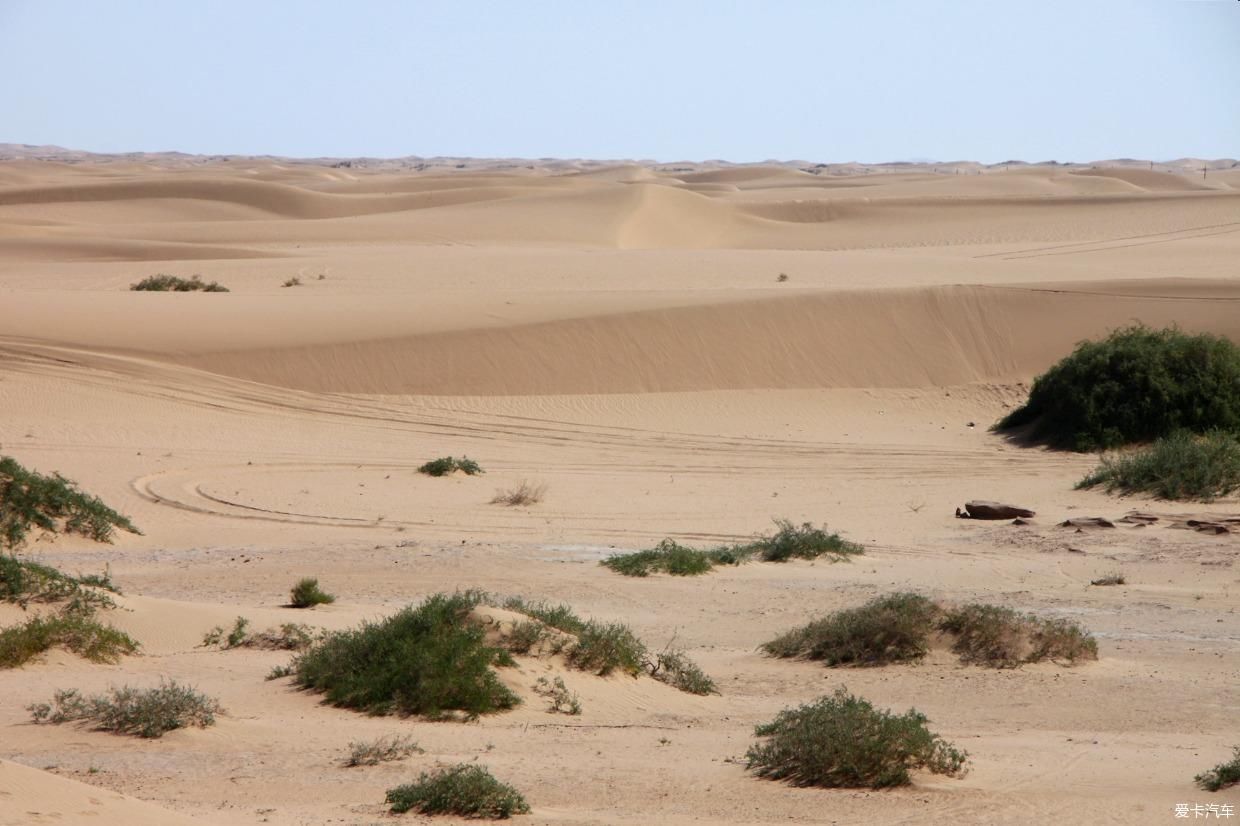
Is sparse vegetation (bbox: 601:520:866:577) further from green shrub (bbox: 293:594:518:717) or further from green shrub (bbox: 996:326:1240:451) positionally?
green shrub (bbox: 996:326:1240:451)

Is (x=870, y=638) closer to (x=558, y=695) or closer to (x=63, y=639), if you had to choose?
(x=558, y=695)

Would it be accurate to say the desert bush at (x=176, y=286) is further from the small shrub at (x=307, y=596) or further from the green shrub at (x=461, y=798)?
the green shrub at (x=461, y=798)

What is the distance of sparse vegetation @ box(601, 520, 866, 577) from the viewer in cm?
1216

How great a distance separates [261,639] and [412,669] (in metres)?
1.80

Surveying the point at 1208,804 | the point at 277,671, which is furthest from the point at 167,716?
the point at 1208,804

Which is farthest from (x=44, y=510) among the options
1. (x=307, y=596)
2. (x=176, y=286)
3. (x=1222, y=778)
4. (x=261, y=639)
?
(x=176, y=286)

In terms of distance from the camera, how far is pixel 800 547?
1295 cm

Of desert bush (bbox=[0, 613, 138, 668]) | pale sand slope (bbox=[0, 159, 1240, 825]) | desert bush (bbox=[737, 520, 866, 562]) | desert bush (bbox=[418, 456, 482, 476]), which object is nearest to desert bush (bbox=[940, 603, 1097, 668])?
pale sand slope (bbox=[0, 159, 1240, 825])

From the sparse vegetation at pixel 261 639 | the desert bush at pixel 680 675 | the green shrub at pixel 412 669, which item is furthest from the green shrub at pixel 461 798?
the sparse vegetation at pixel 261 639

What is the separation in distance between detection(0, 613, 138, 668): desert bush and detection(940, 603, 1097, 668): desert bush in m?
5.48

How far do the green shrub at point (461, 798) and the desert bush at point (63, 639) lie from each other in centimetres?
315

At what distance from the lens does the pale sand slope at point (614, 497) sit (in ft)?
21.5

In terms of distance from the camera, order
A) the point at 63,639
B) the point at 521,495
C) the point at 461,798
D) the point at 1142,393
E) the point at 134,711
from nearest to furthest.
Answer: the point at 461,798 → the point at 134,711 → the point at 63,639 → the point at 521,495 → the point at 1142,393

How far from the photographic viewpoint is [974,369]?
2509cm
